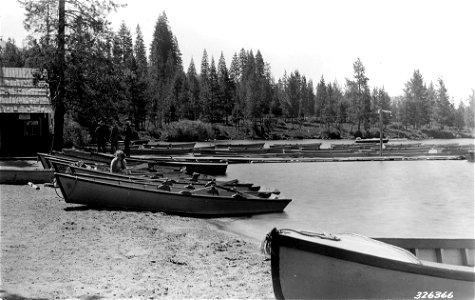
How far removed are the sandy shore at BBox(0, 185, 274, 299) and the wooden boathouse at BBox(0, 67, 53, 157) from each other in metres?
12.4

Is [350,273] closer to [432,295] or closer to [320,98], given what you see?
[432,295]

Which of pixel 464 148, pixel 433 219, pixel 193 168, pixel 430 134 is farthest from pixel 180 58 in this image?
pixel 433 219

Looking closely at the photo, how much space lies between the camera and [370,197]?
2545cm

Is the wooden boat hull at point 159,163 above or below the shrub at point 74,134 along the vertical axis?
below

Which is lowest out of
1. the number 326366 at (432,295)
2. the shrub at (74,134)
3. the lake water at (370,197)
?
the lake water at (370,197)

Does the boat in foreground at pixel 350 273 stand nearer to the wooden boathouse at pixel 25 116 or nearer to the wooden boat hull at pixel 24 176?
the wooden boat hull at pixel 24 176

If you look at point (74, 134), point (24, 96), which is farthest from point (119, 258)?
point (74, 134)

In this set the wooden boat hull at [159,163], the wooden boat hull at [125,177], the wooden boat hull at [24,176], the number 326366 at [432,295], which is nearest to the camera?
the number 326366 at [432,295]

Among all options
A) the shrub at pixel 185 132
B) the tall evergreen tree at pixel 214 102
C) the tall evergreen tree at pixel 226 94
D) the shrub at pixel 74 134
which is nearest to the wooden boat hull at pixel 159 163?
the shrub at pixel 74 134

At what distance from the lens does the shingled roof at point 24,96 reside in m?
24.9

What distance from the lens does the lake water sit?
16.9 meters

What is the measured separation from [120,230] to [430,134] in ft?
360

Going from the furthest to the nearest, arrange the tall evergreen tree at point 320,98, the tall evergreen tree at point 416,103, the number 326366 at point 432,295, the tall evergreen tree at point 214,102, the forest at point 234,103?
1. the tall evergreen tree at point 320,98
2. the tall evergreen tree at point 416,103
3. the tall evergreen tree at point 214,102
4. the forest at point 234,103
5. the number 326366 at point 432,295

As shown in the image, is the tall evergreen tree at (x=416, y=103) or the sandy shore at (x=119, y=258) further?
the tall evergreen tree at (x=416, y=103)
